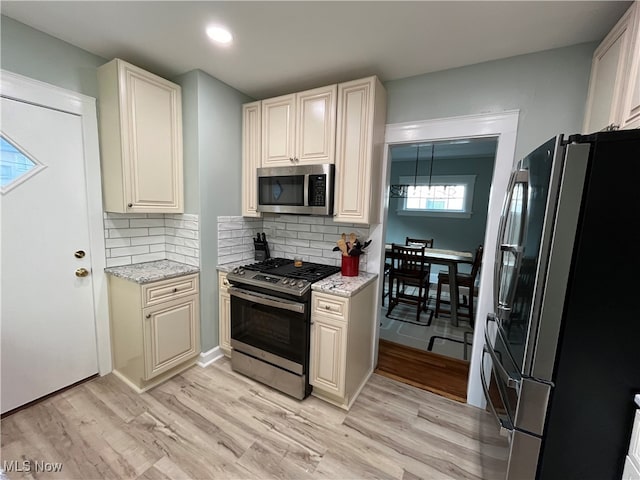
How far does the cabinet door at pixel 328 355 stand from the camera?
1.89 m

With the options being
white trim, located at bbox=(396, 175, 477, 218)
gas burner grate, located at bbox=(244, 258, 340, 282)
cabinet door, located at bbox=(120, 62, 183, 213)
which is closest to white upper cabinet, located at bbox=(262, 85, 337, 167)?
cabinet door, located at bbox=(120, 62, 183, 213)

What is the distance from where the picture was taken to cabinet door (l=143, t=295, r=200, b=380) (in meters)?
2.03

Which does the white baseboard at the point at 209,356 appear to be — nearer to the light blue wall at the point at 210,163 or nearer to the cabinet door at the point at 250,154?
the light blue wall at the point at 210,163

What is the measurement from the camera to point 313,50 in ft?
5.92

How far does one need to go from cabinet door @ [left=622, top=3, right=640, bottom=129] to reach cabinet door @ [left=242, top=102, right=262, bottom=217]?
90.9 inches

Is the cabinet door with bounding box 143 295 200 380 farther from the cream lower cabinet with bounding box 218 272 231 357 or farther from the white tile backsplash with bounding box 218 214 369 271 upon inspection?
the white tile backsplash with bounding box 218 214 369 271

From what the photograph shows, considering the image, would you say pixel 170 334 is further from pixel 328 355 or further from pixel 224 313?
pixel 328 355

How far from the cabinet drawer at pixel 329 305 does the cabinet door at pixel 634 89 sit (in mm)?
1646

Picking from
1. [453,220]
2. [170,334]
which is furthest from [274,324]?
[453,220]

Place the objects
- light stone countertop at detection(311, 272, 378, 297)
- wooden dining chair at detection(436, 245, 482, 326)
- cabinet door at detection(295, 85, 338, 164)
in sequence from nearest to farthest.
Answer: light stone countertop at detection(311, 272, 378, 297)
cabinet door at detection(295, 85, 338, 164)
wooden dining chair at detection(436, 245, 482, 326)

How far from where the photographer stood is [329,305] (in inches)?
75.1

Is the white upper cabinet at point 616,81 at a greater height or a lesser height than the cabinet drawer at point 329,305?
greater

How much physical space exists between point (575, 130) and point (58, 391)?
160 inches

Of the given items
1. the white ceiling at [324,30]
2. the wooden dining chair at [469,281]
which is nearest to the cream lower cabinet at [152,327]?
→ the white ceiling at [324,30]
